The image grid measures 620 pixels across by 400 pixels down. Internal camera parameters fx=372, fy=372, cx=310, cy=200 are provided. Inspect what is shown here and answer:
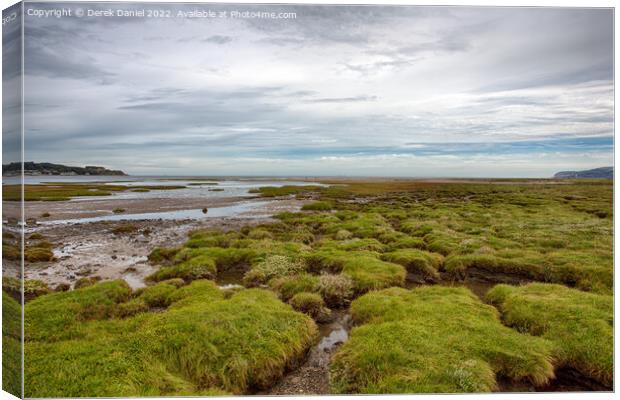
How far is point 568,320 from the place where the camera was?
10.1 meters

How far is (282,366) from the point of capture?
9.06 meters

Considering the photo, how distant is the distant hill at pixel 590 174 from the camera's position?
10305mm

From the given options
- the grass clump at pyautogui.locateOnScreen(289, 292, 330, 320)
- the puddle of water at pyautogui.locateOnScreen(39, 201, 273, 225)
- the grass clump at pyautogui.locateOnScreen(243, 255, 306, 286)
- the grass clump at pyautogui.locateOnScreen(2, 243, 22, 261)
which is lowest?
→ the grass clump at pyautogui.locateOnScreen(289, 292, 330, 320)

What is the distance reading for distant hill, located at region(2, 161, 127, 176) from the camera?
28.1 feet

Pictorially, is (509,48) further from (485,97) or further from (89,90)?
(89,90)

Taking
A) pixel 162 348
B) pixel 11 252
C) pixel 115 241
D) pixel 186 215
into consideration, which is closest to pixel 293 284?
pixel 162 348

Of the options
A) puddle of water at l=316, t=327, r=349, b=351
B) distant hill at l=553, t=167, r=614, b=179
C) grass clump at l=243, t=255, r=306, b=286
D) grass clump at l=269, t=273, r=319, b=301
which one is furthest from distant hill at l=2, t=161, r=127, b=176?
distant hill at l=553, t=167, r=614, b=179

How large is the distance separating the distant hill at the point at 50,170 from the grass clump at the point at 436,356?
28.9 ft

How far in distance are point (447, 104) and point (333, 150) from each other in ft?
13.0

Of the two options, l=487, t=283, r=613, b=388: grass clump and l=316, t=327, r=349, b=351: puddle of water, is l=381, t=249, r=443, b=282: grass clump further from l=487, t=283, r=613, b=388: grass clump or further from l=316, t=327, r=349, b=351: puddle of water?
l=316, t=327, r=349, b=351: puddle of water

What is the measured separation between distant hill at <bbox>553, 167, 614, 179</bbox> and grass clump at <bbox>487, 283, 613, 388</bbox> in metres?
3.53

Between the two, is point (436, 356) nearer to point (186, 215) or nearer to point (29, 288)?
point (29, 288)

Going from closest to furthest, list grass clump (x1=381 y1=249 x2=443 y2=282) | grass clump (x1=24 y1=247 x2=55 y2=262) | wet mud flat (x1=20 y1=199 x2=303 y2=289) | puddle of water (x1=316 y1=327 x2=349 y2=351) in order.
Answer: puddle of water (x1=316 y1=327 x2=349 y2=351) → grass clump (x1=24 y1=247 x2=55 y2=262) → wet mud flat (x1=20 y1=199 x2=303 y2=289) → grass clump (x1=381 y1=249 x2=443 y2=282)

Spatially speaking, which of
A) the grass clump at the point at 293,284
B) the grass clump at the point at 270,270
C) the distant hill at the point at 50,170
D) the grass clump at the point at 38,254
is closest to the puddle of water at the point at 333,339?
the grass clump at the point at 293,284
